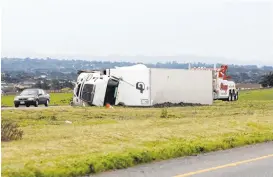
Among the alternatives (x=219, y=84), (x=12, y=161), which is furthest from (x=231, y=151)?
(x=219, y=84)

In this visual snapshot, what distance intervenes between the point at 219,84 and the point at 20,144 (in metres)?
31.6

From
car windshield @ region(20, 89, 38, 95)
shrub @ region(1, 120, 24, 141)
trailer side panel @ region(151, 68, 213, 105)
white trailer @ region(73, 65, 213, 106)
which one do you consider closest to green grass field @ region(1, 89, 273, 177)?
shrub @ region(1, 120, 24, 141)

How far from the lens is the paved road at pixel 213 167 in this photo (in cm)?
960

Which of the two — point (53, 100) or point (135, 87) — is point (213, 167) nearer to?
point (135, 87)

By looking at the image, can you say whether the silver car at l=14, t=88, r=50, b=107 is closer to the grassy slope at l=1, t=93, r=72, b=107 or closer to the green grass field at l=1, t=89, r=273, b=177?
the grassy slope at l=1, t=93, r=72, b=107

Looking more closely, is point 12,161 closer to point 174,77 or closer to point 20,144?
point 20,144

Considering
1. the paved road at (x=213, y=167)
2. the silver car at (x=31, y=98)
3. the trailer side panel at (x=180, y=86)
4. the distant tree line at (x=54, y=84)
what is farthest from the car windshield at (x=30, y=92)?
the paved road at (x=213, y=167)

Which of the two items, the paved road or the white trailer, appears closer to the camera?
the paved road

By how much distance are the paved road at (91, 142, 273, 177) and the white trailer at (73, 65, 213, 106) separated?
20.7 meters

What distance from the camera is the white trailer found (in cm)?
3306

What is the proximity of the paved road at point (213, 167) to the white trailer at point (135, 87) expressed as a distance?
67.8ft

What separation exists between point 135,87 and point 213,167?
23009 millimetres

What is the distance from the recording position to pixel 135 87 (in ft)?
109

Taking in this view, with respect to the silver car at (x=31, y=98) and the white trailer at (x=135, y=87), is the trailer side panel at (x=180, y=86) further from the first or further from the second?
the silver car at (x=31, y=98)
